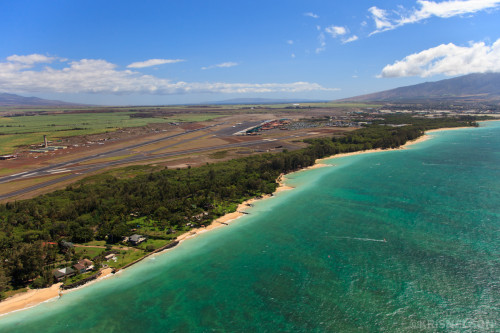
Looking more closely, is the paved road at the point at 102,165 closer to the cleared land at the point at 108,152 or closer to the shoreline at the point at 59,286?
the cleared land at the point at 108,152

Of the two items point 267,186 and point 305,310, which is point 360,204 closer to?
point 267,186

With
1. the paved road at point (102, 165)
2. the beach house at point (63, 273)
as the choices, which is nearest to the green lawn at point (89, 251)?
the beach house at point (63, 273)

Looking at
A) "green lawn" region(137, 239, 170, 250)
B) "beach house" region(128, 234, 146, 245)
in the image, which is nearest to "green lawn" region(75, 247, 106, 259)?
"beach house" region(128, 234, 146, 245)

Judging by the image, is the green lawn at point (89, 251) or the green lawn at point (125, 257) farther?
the green lawn at point (89, 251)

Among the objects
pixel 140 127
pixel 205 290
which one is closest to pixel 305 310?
pixel 205 290

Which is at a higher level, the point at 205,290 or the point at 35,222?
the point at 35,222

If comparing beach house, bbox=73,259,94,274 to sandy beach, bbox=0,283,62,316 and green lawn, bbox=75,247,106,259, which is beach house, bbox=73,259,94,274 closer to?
green lawn, bbox=75,247,106,259

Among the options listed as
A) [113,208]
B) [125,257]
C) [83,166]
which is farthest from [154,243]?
[83,166]
